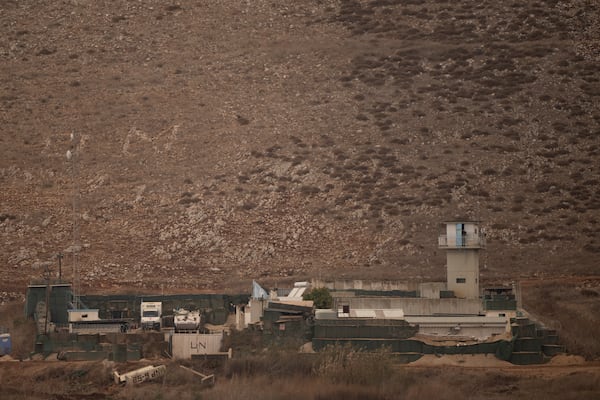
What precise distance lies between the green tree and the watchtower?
399cm

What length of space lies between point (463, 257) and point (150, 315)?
34.1ft

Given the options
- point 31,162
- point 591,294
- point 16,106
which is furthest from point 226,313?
point 16,106

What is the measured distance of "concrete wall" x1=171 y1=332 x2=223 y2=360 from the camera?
41875mm

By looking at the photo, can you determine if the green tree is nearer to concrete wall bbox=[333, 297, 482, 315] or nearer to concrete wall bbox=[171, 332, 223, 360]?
concrete wall bbox=[333, 297, 482, 315]

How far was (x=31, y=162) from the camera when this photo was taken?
7206cm

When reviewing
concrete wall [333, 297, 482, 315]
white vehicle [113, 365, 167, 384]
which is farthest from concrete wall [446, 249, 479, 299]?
white vehicle [113, 365, 167, 384]

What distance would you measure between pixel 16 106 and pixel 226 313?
115 feet

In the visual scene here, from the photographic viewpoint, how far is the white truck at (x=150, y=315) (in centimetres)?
4578

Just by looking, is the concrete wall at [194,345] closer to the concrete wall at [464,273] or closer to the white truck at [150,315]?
the white truck at [150,315]

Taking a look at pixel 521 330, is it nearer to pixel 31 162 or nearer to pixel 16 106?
Result: pixel 31 162

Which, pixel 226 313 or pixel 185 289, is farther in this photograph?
pixel 185 289

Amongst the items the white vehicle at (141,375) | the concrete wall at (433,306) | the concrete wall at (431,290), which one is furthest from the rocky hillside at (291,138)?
the white vehicle at (141,375)

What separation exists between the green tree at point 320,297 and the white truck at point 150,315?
4857 mm

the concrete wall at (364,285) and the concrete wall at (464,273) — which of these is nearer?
the concrete wall at (464,273)
